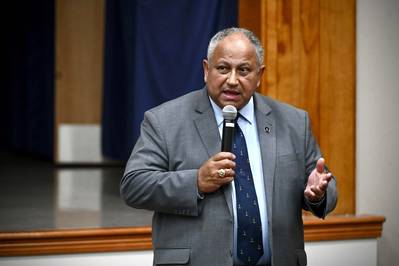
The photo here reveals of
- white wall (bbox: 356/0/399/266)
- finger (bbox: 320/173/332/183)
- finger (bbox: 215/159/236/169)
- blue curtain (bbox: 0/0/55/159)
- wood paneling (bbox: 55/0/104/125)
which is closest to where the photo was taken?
finger (bbox: 215/159/236/169)

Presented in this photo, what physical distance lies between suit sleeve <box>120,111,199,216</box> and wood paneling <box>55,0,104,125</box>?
5378 millimetres

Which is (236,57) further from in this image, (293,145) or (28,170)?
(28,170)

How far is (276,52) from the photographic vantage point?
373 centimetres

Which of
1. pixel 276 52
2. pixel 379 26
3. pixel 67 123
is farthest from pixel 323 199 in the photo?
pixel 67 123

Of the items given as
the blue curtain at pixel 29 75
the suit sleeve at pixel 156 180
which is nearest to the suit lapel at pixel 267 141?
the suit sleeve at pixel 156 180

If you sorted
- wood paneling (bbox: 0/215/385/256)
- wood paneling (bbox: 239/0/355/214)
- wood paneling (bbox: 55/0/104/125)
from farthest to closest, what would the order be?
wood paneling (bbox: 55/0/104/125) < wood paneling (bbox: 239/0/355/214) < wood paneling (bbox: 0/215/385/256)

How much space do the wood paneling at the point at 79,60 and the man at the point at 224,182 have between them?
5.34m

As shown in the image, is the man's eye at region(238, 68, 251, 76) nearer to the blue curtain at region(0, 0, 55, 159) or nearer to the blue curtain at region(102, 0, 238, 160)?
the blue curtain at region(102, 0, 238, 160)

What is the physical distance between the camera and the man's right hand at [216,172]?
2.03 meters

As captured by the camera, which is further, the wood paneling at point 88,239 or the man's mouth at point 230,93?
the wood paneling at point 88,239

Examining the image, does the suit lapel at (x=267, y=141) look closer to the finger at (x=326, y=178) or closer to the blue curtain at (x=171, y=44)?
the finger at (x=326, y=178)

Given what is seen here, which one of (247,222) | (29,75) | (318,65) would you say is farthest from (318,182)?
(29,75)

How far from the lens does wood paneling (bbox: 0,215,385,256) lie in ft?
10.9

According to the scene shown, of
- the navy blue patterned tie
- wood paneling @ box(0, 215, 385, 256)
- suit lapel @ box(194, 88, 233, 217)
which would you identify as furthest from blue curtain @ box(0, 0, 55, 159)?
the navy blue patterned tie
